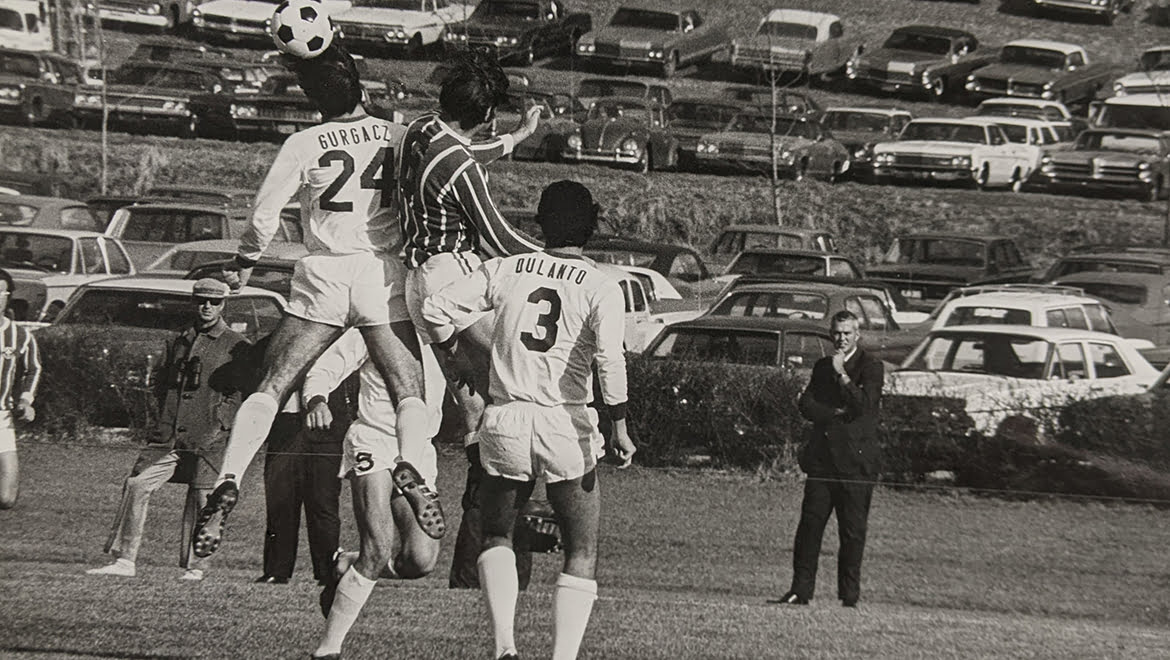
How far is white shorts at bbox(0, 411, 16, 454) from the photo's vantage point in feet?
33.6

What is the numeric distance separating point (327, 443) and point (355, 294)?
2.03 meters

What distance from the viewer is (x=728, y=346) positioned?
10.8m

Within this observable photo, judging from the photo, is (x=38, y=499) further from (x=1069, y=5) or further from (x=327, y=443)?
(x=1069, y=5)

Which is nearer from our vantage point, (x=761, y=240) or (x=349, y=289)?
Result: (x=349, y=289)

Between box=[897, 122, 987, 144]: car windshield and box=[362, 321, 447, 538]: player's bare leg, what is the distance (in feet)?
13.0

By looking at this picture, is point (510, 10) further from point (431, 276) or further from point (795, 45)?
point (431, 276)

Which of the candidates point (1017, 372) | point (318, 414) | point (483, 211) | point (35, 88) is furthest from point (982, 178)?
point (35, 88)

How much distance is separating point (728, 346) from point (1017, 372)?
5.33ft

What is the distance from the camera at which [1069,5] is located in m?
10.7

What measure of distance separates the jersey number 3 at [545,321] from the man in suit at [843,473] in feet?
9.58

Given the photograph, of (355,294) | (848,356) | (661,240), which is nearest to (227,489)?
(355,294)

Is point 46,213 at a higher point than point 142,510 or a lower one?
higher

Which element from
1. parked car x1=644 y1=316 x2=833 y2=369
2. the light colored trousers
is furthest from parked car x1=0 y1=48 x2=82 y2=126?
parked car x1=644 y1=316 x2=833 y2=369

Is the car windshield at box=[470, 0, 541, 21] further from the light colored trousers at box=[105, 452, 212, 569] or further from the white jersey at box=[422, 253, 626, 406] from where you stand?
the white jersey at box=[422, 253, 626, 406]
